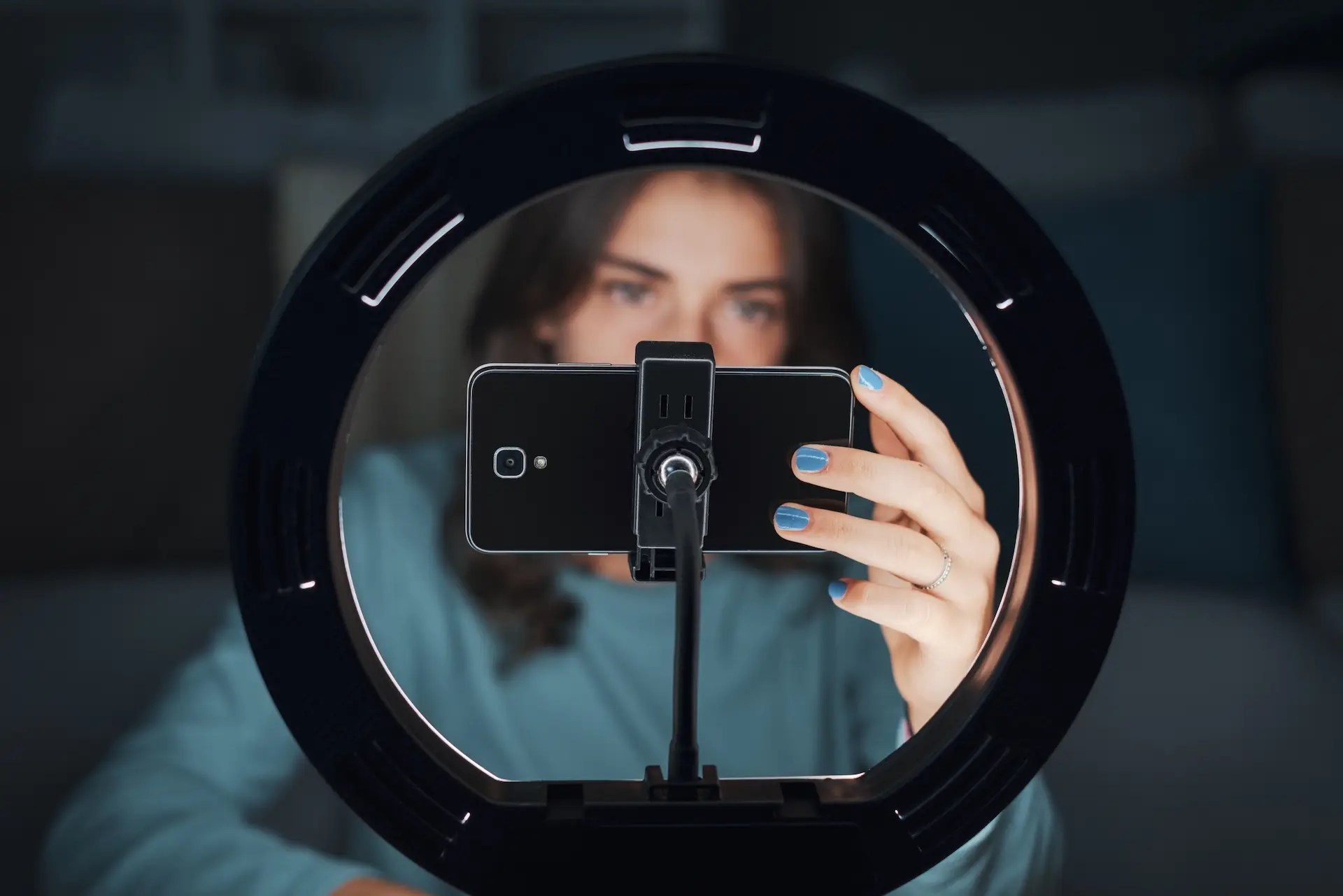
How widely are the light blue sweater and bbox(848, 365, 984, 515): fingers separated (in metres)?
0.07


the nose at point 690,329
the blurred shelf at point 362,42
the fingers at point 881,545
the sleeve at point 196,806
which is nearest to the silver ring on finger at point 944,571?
the fingers at point 881,545

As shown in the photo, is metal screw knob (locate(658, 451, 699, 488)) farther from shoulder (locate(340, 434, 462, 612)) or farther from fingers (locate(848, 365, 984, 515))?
shoulder (locate(340, 434, 462, 612))

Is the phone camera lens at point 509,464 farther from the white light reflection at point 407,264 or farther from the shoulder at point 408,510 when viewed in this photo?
the shoulder at point 408,510

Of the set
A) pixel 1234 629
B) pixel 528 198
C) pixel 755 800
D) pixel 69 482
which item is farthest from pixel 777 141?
pixel 69 482

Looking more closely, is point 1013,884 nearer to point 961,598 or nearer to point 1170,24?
point 961,598

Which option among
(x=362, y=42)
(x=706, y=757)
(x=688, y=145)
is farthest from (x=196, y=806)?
(x=362, y=42)

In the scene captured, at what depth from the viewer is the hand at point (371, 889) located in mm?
436

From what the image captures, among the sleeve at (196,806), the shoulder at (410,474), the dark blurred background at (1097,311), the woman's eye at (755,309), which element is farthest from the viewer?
the dark blurred background at (1097,311)

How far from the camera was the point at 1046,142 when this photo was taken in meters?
1.18

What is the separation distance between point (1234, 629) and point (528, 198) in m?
0.92

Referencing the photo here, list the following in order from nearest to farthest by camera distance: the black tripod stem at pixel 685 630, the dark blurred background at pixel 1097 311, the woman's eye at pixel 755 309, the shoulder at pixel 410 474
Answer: the black tripod stem at pixel 685 630, the woman's eye at pixel 755 309, the shoulder at pixel 410 474, the dark blurred background at pixel 1097 311

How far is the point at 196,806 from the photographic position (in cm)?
60

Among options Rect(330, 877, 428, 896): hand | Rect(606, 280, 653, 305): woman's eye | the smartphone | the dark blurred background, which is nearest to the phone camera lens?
the smartphone

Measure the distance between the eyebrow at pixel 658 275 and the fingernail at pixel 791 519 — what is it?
119mm
